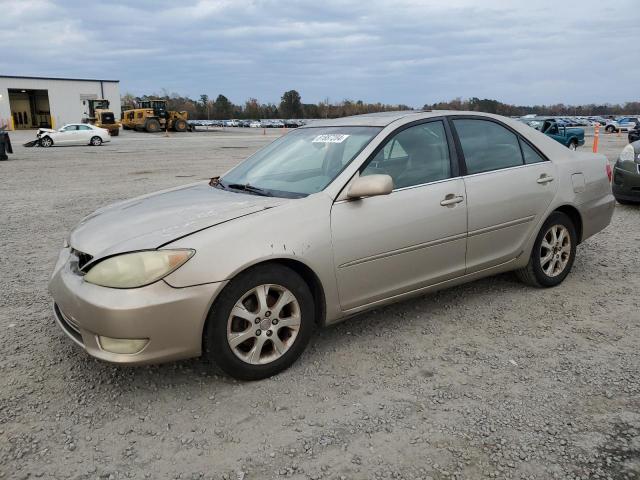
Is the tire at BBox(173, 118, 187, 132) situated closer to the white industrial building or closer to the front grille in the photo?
the white industrial building

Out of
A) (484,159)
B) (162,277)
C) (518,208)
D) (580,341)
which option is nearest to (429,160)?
(484,159)

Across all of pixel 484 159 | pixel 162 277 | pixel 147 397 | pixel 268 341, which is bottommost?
pixel 147 397

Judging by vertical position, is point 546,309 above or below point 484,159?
below

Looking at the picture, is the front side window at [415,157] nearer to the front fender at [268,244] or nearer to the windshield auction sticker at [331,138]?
the windshield auction sticker at [331,138]

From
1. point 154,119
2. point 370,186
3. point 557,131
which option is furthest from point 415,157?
point 154,119

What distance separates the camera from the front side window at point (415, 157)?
3686mm

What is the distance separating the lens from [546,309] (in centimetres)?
423

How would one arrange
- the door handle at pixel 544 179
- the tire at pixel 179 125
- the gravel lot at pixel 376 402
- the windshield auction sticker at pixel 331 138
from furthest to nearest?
1. the tire at pixel 179 125
2. the door handle at pixel 544 179
3. the windshield auction sticker at pixel 331 138
4. the gravel lot at pixel 376 402

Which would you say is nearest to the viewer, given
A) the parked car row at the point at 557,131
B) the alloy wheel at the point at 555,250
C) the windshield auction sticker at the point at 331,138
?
the windshield auction sticker at the point at 331,138

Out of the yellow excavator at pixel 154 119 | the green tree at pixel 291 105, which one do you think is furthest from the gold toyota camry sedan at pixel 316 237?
the green tree at pixel 291 105

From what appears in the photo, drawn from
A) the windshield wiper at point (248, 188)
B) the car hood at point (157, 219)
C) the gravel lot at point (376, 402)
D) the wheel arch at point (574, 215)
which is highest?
the windshield wiper at point (248, 188)

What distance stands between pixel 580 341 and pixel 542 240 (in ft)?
3.49

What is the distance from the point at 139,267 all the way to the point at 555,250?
3.45 m

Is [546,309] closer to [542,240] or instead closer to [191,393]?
Answer: [542,240]
